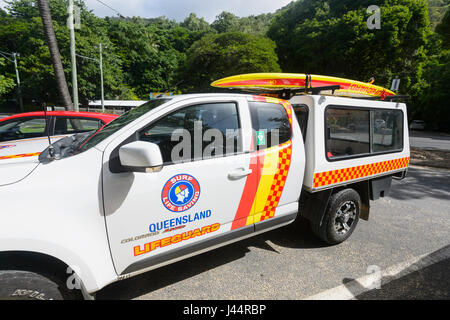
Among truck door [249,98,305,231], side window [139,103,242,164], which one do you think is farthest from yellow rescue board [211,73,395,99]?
side window [139,103,242,164]

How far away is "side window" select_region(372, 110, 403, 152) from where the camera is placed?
3230mm

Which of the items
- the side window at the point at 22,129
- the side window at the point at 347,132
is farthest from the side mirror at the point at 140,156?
the side window at the point at 22,129

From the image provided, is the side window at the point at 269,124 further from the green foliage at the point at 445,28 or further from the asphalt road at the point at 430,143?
the green foliage at the point at 445,28

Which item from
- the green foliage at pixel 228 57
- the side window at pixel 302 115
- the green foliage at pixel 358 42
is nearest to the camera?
the side window at pixel 302 115

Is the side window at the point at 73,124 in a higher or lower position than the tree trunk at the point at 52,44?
lower

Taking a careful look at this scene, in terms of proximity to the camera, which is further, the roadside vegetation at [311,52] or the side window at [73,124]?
the roadside vegetation at [311,52]

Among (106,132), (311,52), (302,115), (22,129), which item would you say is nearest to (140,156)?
(106,132)

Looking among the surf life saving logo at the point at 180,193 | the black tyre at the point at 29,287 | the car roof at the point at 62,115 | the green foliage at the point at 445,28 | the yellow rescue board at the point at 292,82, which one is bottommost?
the black tyre at the point at 29,287

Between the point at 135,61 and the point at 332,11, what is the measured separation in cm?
3360

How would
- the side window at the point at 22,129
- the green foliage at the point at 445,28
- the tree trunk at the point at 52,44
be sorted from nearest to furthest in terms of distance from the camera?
the side window at the point at 22,129 < the tree trunk at the point at 52,44 < the green foliage at the point at 445,28

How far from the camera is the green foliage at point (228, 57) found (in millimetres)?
24531

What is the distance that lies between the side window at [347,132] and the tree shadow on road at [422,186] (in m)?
2.57

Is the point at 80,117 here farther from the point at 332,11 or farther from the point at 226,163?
the point at 332,11
